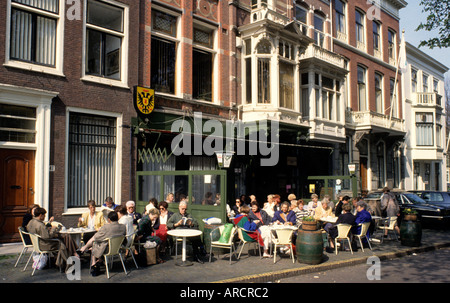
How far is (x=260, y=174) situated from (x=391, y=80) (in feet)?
54.5

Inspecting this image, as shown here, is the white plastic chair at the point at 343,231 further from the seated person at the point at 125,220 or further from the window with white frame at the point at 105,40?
the window with white frame at the point at 105,40

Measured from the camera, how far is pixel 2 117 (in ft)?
35.4

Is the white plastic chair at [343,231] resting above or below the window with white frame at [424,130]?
below

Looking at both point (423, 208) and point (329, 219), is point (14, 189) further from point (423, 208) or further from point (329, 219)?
point (423, 208)

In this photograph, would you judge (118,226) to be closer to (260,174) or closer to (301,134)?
(260,174)

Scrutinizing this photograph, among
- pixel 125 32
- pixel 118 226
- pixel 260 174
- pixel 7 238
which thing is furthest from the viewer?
pixel 260 174

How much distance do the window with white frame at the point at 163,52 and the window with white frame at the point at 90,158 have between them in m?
2.74

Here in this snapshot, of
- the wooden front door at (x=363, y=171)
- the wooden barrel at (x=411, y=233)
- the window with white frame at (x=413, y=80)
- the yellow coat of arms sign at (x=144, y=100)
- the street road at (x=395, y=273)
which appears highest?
the window with white frame at (x=413, y=80)

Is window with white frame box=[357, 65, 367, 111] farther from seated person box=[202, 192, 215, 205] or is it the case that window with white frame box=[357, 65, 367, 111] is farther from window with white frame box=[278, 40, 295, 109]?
seated person box=[202, 192, 215, 205]

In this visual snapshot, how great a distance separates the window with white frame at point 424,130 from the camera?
100 ft

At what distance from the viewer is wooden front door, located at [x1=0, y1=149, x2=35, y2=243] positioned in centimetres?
1066

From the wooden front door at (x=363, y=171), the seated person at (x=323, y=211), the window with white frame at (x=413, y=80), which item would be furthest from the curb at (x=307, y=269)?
the window with white frame at (x=413, y=80)

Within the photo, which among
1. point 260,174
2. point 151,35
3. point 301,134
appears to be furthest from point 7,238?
point 301,134

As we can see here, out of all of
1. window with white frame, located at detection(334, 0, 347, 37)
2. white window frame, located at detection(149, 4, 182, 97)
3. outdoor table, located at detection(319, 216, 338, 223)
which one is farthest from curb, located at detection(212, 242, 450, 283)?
window with white frame, located at detection(334, 0, 347, 37)
